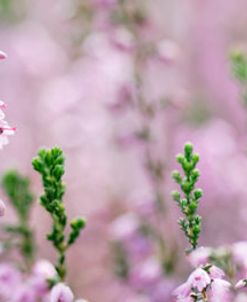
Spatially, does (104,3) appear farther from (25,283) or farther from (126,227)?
(25,283)

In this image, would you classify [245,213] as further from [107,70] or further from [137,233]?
[107,70]

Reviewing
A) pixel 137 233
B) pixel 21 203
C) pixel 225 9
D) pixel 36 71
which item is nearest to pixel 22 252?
pixel 21 203

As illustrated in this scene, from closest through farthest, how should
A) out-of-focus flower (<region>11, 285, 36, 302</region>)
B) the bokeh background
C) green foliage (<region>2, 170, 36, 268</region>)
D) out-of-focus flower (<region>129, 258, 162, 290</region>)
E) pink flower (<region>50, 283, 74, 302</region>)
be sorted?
pink flower (<region>50, 283, 74, 302</region>) → out-of-focus flower (<region>11, 285, 36, 302</region>) → green foliage (<region>2, 170, 36, 268</region>) → out-of-focus flower (<region>129, 258, 162, 290</region>) → the bokeh background

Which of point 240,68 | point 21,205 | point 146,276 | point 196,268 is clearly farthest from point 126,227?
point 196,268

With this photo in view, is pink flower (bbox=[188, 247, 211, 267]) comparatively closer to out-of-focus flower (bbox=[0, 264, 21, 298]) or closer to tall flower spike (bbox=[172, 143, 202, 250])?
tall flower spike (bbox=[172, 143, 202, 250])

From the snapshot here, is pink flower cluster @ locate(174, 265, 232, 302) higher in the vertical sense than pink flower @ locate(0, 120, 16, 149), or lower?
lower

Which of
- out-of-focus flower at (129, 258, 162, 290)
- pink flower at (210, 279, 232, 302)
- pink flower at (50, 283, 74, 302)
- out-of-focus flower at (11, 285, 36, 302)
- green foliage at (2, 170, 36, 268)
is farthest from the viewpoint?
out-of-focus flower at (129, 258, 162, 290)

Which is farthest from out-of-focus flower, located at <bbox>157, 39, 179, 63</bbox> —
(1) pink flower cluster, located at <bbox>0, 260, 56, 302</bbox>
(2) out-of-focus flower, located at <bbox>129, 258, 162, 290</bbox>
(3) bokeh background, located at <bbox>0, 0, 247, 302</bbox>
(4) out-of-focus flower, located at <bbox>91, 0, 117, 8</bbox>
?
(1) pink flower cluster, located at <bbox>0, 260, 56, 302</bbox>
